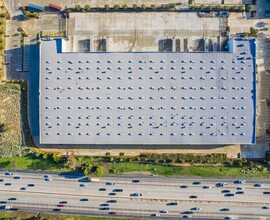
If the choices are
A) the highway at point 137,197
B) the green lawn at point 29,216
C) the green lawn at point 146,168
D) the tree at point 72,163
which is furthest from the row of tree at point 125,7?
the green lawn at point 29,216

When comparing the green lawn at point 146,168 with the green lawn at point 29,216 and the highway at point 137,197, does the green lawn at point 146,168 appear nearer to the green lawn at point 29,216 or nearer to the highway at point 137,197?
the highway at point 137,197

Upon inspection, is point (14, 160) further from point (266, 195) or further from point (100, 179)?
point (266, 195)

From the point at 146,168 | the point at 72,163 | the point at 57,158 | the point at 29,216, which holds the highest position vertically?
the point at 57,158

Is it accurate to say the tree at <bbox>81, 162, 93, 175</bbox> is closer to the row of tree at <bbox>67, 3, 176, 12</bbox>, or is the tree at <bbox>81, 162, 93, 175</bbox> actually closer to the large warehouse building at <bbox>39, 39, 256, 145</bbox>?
the large warehouse building at <bbox>39, 39, 256, 145</bbox>

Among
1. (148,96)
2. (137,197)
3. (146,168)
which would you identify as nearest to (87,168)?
(137,197)

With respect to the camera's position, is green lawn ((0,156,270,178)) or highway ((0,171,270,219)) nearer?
highway ((0,171,270,219))

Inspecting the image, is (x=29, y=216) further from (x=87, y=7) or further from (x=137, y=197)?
(x=87, y=7)

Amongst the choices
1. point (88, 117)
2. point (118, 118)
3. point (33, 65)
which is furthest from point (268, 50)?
point (33, 65)

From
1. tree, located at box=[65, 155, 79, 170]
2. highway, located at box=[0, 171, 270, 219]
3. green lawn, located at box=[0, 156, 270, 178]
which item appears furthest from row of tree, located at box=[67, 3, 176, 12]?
highway, located at box=[0, 171, 270, 219]
